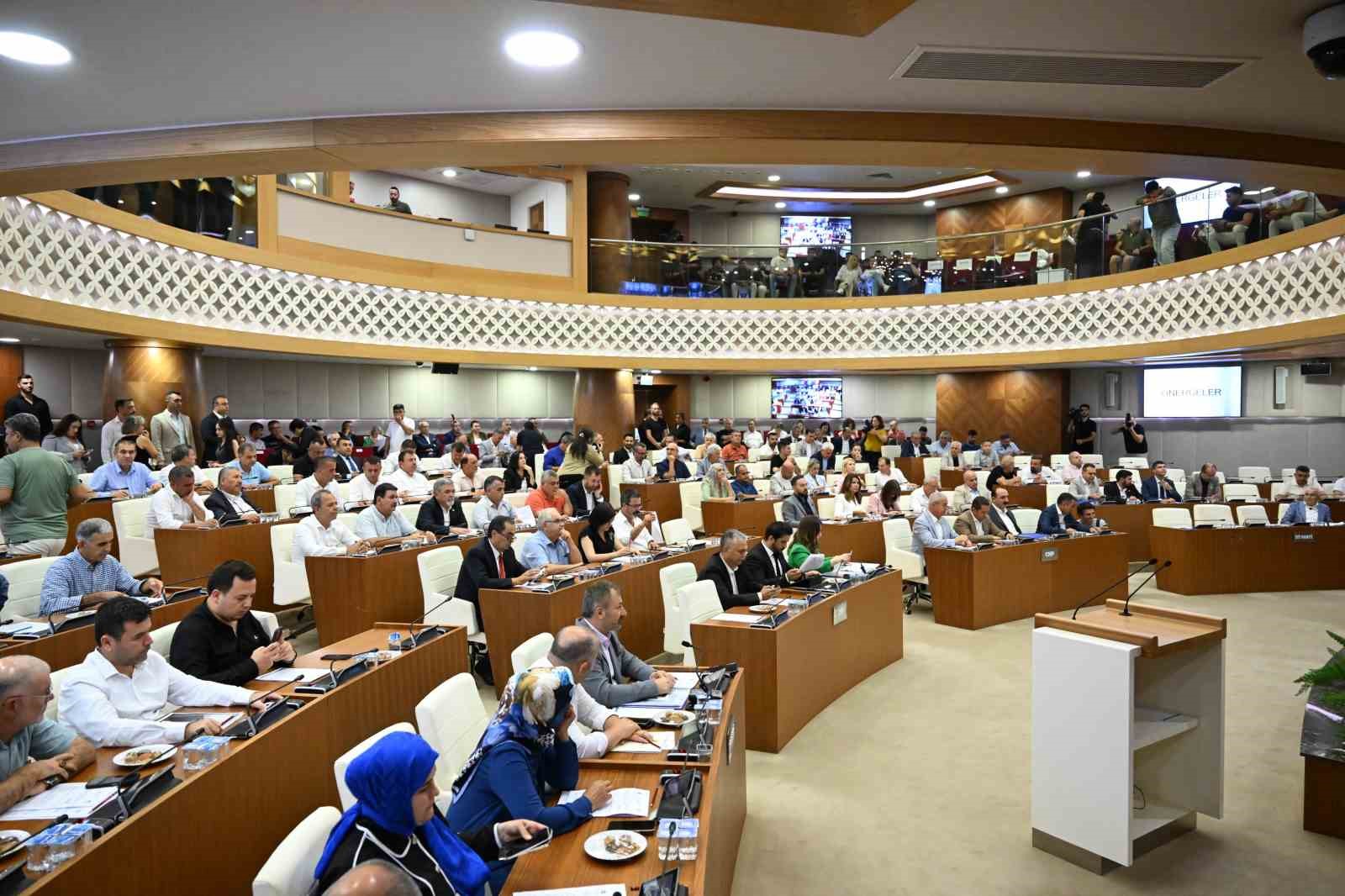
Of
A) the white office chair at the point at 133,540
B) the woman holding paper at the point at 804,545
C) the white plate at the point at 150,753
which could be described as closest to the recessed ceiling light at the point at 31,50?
the white plate at the point at 150,753

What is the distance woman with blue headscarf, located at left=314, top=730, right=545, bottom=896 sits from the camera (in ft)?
7.14

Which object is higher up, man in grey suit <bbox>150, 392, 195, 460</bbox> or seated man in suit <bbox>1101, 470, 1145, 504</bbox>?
man in grey suit <bbox>150, 392, 195, 460</bbox>

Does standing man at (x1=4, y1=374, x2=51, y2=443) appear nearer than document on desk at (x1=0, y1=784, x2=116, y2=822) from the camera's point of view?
No

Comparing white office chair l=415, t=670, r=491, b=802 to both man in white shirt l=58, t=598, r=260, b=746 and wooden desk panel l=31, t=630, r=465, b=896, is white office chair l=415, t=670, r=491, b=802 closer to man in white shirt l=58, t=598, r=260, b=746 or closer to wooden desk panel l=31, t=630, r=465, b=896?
wooden desk panel l=31, t=630, r=465, b=896

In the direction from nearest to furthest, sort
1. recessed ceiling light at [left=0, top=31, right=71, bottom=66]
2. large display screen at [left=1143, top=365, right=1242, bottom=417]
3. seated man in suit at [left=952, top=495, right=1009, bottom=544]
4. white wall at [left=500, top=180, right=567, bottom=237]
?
recessed ceiling light at [left=0, top=31, right=71, bottom=66] < seated man in suit at [left=952, top=495, right=1009, bottom=544] < large display screen at [left=1143, top=365, right=1242, bottom=417] < white wall at [left=500, top=180, right=567, bottom=237]

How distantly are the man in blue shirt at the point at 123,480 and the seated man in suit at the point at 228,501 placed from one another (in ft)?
2.61

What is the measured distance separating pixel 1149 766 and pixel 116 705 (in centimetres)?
464

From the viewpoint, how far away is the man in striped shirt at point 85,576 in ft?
15.6

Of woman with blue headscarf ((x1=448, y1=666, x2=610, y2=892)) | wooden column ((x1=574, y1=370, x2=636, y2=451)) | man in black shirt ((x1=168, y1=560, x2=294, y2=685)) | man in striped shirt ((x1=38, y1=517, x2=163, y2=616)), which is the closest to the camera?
woman with blue headscarf ((x1=448, y1=666, x2=610, y2=892))

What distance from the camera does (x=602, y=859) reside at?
97.5 inches

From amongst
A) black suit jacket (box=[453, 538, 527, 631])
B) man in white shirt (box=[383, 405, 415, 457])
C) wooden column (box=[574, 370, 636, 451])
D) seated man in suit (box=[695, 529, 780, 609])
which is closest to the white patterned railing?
wooden column (box=[574, 370, 636, 451])

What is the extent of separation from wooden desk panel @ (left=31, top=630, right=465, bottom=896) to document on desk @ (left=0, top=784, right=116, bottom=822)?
9 cm

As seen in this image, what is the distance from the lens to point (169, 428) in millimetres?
9734

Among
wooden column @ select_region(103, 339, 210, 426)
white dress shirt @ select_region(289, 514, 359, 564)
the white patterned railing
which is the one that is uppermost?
the white patterned railing
